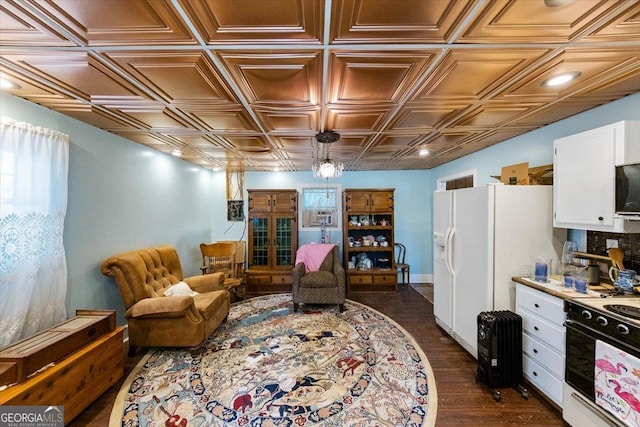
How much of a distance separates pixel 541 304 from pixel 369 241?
3066 mm

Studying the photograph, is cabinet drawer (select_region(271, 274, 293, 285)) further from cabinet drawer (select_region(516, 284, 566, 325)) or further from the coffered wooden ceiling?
cabinet drawer (select_region(516, 284, 566, 325))

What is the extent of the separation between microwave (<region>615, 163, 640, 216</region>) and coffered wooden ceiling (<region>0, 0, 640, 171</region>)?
2.14 ft

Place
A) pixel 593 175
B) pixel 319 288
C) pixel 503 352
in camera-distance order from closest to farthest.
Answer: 1. pixel 593 175
2. pixel 503 352
3. pixel 319 288

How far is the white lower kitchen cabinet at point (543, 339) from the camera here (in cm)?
184

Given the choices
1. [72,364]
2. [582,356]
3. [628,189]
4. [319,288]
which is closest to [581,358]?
[582,356]

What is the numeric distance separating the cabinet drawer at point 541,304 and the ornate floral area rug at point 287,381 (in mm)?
1085

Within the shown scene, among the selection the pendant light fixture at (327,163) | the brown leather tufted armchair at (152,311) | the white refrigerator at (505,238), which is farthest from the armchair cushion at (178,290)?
the white refrigerator at (505,238)

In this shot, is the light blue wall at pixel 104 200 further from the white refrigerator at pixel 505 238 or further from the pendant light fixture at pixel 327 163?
the white refrigerator at pixel 505 238

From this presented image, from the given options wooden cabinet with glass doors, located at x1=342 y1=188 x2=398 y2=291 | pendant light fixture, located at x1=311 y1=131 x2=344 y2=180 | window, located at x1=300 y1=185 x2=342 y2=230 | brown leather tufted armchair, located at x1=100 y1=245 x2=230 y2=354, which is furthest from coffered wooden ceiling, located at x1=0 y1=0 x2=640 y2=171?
window, located at x1=300 y1=185 x2=342 y2=230

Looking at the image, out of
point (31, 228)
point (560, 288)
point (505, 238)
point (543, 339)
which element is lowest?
point (543, 339)

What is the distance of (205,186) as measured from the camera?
5090 mm

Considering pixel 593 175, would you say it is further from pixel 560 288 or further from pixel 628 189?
pixel 560 288

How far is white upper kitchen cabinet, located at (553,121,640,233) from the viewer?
5.59 feet

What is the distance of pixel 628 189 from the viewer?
1656 mm
